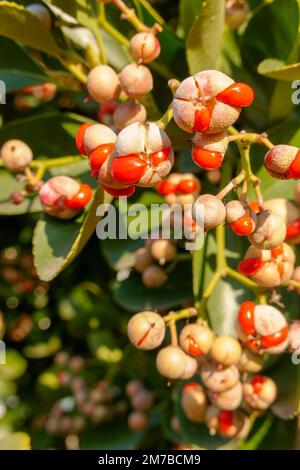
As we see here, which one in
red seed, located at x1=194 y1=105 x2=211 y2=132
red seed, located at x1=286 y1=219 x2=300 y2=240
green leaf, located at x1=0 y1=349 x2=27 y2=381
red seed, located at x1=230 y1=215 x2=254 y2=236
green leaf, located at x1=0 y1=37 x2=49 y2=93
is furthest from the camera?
green leaf, located at x1=0 y1=349 x2=27 y2=381

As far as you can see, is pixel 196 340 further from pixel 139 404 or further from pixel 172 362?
pixel 139 404

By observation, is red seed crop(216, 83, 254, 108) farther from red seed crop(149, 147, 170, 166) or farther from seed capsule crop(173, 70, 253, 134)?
red seed crop(149, 147, 170, 166)

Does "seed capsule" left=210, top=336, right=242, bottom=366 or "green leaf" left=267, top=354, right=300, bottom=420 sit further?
"green leaf" left=267, top=354, right=300, bottom=420

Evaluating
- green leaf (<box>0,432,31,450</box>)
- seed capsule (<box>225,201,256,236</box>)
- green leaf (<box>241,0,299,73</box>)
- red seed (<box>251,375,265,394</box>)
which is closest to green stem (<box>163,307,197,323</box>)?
red seed (<box>251,375,265,394</box>)

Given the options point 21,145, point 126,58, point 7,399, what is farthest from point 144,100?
point 7,399

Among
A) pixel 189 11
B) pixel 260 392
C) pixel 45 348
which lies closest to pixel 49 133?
pixel 189 11
